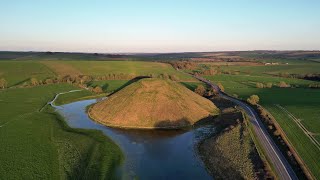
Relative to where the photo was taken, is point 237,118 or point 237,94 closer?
point 237,118

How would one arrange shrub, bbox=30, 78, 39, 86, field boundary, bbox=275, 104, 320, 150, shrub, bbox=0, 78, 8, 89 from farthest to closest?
shrub, bbox=30, 78, 39, 86
shrub, bbox=0, 78, 8, 89
field boundary, bbox=275, 104, 320, 150

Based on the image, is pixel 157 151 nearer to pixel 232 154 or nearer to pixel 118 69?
pixel 232 154

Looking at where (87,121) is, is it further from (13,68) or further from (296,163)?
(13,68)

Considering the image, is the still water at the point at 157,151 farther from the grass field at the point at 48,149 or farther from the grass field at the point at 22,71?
the grass field at the point at 22,71

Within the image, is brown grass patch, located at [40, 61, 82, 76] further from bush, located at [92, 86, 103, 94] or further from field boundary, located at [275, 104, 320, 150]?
field boundary, located at [275, 104, 320, 150]

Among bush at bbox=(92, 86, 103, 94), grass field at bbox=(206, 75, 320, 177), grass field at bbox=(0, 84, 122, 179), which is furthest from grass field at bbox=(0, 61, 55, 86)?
grass field at bbox=(206, 75, 320, 177)

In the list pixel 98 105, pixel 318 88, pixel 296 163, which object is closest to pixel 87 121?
pixel 98 105

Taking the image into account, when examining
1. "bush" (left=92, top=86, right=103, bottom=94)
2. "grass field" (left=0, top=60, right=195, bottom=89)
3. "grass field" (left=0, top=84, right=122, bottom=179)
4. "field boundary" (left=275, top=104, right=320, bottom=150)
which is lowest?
"bush" (left=92, top=86, right=103, bottom=94)
